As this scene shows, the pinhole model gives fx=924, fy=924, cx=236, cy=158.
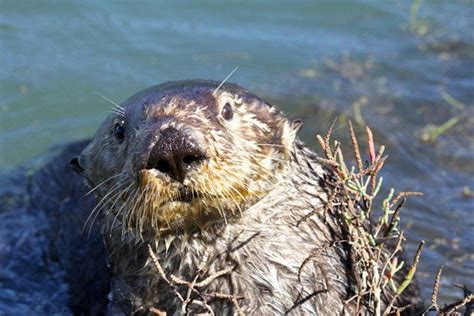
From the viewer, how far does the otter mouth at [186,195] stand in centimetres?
297

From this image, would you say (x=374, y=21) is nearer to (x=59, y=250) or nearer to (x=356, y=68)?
(x=356, y=68)

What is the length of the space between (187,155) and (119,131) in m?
0.65

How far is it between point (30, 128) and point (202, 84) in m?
3.77

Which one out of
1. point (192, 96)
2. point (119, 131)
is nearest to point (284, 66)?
point (119, 131)

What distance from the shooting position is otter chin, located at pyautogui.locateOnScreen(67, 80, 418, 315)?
3.03 m

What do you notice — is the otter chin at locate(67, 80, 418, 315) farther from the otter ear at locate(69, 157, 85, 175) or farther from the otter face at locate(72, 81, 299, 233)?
the otter ear at locate(69, 157, 85, 175)

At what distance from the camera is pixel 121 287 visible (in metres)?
3.62

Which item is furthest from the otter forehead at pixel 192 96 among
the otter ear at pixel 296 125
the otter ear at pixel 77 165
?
the otter ear at pixel 77 165

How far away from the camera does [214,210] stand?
3.13 metres

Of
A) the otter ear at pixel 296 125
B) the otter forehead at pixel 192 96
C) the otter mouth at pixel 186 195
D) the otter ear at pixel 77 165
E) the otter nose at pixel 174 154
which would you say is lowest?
the otter ear at pixel 77 165

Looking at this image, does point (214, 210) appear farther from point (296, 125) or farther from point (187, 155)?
point (296, 125)

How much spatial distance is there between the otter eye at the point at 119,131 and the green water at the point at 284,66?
2.82 m

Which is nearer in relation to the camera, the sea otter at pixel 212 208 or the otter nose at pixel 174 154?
the otter nose at pixel 174 154

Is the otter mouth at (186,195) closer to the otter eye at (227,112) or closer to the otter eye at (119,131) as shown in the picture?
the otter eye at (227,112)
